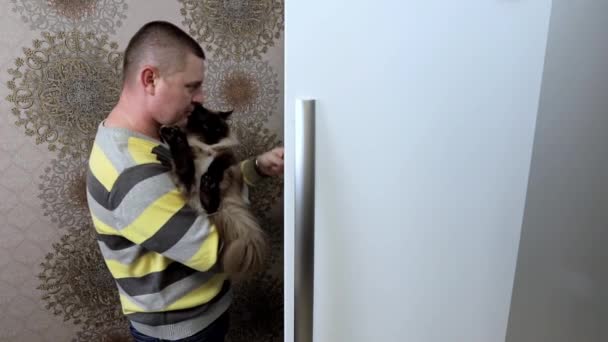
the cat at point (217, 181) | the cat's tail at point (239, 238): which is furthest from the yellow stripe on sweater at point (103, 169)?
the cat's tail at point (239, 238)

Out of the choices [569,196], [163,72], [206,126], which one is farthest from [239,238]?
[569,196]

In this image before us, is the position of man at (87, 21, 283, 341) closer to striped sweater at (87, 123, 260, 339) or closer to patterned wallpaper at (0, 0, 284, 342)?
striped sweater at (87, 123, 260, 339)

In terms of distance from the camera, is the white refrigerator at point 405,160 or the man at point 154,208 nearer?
the white refrigerator at point 405,160

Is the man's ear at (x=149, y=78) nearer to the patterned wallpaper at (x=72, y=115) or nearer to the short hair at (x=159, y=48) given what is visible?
the short hair at (x=159, y=48)

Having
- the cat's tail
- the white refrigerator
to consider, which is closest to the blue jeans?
the cat's tail

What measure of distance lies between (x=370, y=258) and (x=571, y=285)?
39cm

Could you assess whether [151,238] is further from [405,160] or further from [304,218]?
[405,160]

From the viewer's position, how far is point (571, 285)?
76 centimetres

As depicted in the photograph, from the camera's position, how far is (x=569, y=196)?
2.36 feet

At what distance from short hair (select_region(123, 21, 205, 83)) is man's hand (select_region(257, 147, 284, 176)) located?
0.28m

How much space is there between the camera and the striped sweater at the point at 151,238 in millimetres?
812

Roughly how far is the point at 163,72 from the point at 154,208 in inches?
11.4

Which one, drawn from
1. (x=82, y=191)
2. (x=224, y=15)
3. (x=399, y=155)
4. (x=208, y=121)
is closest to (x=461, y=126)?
(x=399, y=155)

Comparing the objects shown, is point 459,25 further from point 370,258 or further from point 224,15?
point 224,15
